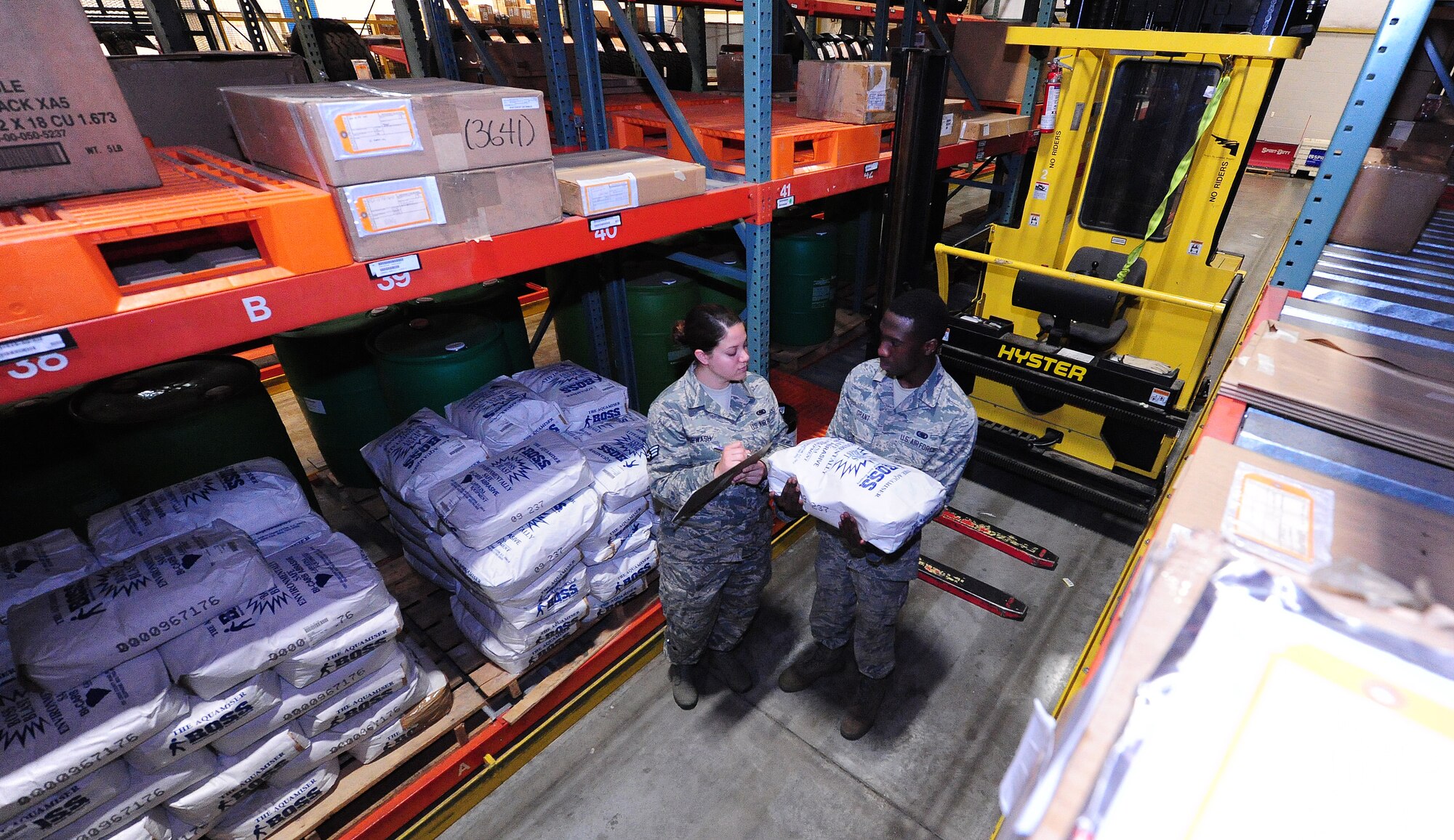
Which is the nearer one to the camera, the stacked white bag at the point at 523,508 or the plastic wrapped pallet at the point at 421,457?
the stacked white bag at the point at 523,508

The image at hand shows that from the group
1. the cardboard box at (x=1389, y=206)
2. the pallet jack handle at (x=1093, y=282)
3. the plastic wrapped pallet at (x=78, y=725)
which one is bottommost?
the plastic wrapped pallet at (x=78, y=725)

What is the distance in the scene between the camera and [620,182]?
2.50m

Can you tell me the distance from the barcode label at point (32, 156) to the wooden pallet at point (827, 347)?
13.9 feet

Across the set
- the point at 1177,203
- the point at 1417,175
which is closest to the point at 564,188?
the point at 1417,175

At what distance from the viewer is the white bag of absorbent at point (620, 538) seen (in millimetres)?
3041

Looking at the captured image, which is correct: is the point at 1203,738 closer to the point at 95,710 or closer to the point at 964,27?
the point at 95,710

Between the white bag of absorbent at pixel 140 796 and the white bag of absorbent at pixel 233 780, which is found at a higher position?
the white bag of absorbent at pixel 140 796

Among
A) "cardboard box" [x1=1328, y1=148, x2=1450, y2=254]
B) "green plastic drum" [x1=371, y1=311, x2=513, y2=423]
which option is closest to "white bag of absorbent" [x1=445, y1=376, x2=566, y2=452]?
"green plastic drum" [x1=371, y1=311, x2=513, y2=423]

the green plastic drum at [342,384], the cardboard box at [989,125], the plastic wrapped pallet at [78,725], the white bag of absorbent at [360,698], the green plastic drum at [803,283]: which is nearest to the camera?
the plastic wrapped pallet at [78,725]

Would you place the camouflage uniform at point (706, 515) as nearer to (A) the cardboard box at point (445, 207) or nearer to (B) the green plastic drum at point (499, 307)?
(A) the cardboard box at point (445, 207)

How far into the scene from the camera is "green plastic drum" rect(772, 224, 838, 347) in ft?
19.0

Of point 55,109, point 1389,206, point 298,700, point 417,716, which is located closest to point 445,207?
point 55,109

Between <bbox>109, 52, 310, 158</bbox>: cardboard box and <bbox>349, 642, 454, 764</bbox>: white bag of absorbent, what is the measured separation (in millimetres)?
2544

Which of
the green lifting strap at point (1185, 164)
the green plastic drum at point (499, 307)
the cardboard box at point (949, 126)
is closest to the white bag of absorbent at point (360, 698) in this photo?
the green plastic drum at point (499, 307)
